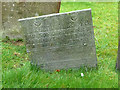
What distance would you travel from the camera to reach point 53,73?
138 inches

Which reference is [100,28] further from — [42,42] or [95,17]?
[42,42]

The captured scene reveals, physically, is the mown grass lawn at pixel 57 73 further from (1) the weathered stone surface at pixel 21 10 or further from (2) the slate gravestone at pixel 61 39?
(1) the weathered stone surface at pixel 21 10

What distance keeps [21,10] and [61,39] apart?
167 cm

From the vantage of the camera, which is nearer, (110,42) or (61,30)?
(61,30)

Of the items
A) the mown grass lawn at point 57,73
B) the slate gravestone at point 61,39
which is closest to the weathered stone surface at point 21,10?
the mown grass lawn at point 57,73

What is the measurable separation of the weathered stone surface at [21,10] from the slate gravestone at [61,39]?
1324 mm

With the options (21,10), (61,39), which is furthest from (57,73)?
(21,10)

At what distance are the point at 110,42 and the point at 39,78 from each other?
2623 mm

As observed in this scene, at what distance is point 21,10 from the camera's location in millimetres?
4633

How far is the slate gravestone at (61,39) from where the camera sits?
3.34 m

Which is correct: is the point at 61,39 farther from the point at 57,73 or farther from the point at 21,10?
the point at 21,10

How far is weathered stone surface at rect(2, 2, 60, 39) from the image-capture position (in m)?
4.58

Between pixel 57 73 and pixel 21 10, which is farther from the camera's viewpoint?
pixel 21 10

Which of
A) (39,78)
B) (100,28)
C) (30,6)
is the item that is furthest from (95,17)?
(39,78)
